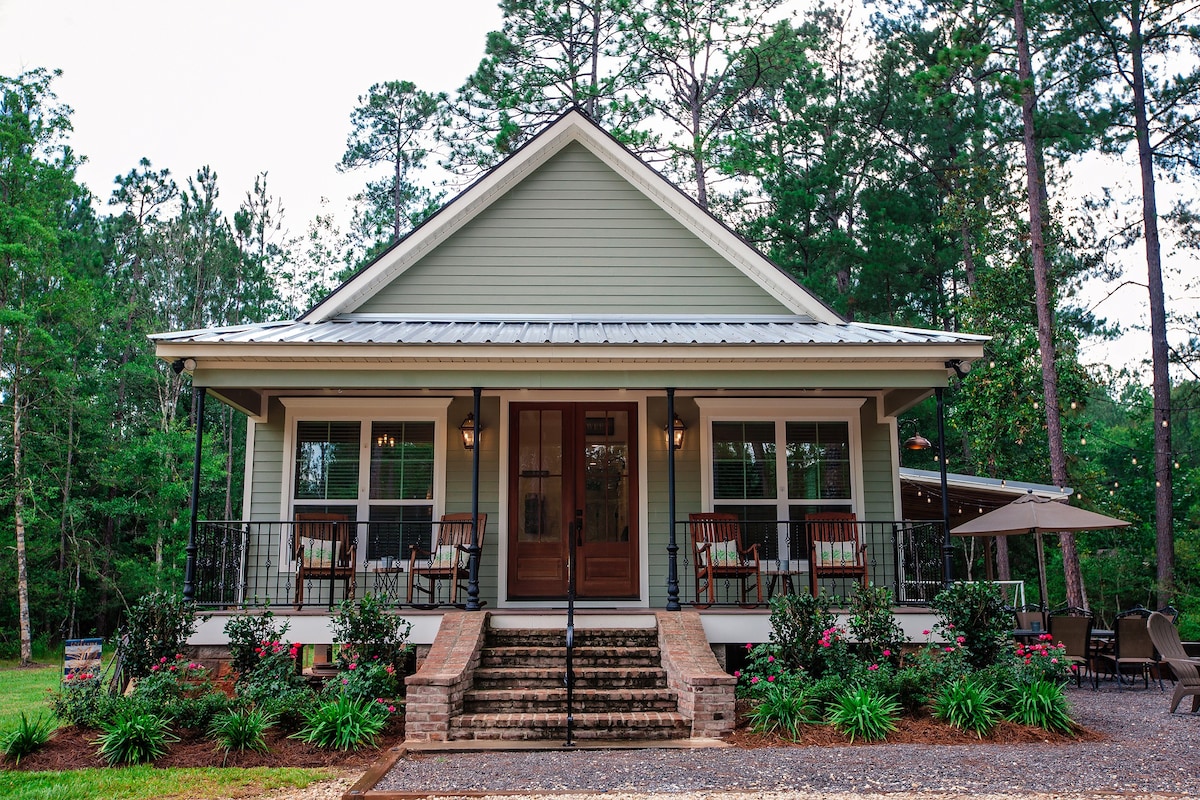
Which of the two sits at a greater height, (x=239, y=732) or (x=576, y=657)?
(x=576, y=657)

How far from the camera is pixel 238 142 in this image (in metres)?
29.7

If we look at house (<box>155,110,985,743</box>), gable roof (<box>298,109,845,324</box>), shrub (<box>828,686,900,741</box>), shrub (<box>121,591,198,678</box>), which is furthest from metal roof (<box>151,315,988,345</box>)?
shrub (<box>828,686,900,741</box>)

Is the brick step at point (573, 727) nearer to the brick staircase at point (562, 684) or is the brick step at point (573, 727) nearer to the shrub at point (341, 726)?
the brick staircase at point (562, 684)

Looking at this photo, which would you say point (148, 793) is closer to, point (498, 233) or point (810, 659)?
point (810, 659)

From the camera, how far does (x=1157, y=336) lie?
18000 mm

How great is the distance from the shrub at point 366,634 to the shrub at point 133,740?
5.07 feet

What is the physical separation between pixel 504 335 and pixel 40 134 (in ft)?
57.6

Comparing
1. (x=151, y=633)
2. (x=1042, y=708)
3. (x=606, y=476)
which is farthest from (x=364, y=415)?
(x=1042, y=708)

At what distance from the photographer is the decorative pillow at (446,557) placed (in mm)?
9164

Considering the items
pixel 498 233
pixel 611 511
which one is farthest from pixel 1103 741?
pixel 498 233

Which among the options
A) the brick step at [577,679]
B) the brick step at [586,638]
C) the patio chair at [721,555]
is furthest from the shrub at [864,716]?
the patio chair at [721,555]

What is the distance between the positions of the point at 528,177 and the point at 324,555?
5401 millimetres

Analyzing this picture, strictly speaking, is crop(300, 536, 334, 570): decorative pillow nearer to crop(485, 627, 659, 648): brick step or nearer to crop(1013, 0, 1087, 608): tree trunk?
crop(485, 627, 659, 648): brick step

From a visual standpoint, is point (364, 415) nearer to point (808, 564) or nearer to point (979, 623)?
point (808, 564)
